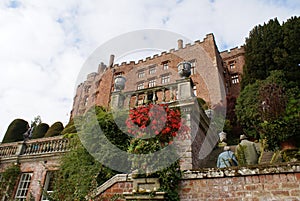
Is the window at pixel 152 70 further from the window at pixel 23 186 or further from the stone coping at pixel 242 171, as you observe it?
the stone coping at pixel 242 171

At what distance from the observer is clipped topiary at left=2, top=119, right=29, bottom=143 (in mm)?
14532

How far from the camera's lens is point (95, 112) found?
8203 millimetres

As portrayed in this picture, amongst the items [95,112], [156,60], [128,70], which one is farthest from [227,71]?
[95,112]

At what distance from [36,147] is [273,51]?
14.7 m

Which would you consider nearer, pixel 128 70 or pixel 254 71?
pixel 254 71

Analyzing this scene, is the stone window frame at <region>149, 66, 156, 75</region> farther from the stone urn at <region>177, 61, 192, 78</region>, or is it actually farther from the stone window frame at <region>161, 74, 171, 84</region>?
the stone urn at <region>177, 61, 192, 78</region>

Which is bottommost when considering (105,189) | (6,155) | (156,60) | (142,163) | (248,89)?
(105,189)

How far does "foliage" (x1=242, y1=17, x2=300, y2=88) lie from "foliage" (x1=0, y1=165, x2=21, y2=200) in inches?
550

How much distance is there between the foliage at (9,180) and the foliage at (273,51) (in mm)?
13958

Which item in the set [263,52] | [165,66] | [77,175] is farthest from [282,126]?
[165,66]

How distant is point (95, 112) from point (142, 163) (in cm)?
446

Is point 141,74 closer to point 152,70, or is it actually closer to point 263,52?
point 152,70

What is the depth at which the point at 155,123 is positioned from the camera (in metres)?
4.33

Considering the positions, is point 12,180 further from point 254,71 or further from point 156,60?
point 156,60
